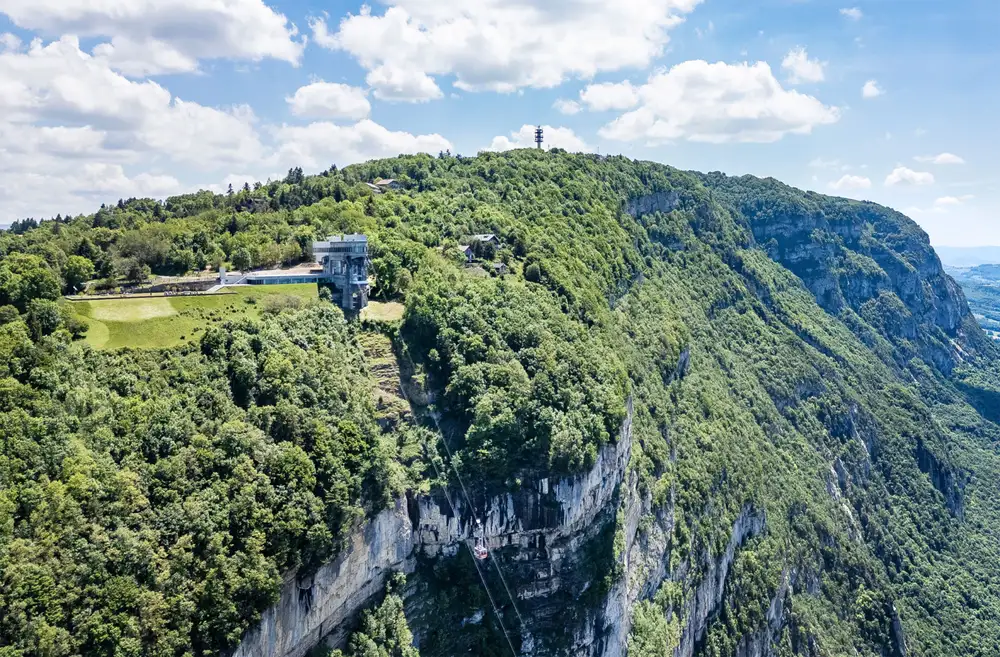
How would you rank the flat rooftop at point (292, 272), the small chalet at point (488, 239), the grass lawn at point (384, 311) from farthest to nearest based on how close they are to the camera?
1. the small chalet at point (488, 239)
2. the flat rooftop at point (292, 272)
3. the grass lawn at point (384, 311)

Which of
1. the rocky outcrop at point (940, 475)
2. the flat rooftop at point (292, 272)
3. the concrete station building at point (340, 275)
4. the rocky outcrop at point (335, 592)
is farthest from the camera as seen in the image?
the rocky outcrop at point (940, 475)

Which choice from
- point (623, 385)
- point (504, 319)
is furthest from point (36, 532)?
point (623, 385)

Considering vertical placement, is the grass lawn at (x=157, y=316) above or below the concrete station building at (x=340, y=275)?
below

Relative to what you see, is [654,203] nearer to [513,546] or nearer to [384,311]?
[384,311]

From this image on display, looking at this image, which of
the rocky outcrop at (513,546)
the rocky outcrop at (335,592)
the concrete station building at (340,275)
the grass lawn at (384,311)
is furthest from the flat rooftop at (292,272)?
the rocky outcrop at (335,592)

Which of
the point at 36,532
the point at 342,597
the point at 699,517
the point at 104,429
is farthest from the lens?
the point at 699,517

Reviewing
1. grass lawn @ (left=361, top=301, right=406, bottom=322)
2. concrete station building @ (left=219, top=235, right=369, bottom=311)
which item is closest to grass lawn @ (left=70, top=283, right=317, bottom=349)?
concrete station building @ (left=219, top=235, right=369, bottom=311)

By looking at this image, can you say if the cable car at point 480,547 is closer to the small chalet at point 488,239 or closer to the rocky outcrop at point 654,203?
the small chalet at point 488,239

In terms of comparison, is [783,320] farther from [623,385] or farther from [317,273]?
[317,273]
